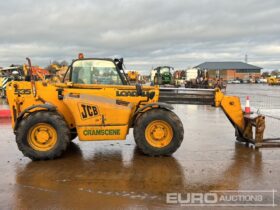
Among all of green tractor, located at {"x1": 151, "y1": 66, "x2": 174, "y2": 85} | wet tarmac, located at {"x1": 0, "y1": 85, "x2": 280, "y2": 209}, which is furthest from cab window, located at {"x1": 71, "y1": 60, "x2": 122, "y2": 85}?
green tractor, located at {"x1": 151, "y1": 66, "x2": 174, "y2": 85}

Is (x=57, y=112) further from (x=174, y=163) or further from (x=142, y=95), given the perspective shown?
(x=174, y=163)

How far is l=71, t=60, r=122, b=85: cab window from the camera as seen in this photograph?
26.6ft

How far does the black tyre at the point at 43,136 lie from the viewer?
7.35 metres

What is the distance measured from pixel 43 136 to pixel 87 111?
1021 mm

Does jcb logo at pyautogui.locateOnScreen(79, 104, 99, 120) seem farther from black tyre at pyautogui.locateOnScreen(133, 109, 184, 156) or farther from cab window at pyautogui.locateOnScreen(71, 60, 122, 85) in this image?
black tyre at pyautogui.locateOnScreen(133, 109, 184, 156)

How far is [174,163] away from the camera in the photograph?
7.10 meters

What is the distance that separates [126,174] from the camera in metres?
6.38

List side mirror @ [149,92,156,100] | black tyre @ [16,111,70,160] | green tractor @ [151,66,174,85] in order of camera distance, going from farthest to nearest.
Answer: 1. green tractor @ [151,66,174,85]
2. side mirror @ [149,92,156,100]
3. black tyre @ [16,111,70,160]

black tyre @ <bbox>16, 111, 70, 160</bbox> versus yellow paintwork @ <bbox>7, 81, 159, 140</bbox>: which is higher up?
yellow paintwork @ <bbox>7, 81, 159, 140</bbox>

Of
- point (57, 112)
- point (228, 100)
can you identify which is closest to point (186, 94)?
point (228, 100)

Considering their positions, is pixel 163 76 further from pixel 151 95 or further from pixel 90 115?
pixel 90 115

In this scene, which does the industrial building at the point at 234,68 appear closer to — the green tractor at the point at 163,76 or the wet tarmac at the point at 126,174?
the green tractor at the point at 163,76

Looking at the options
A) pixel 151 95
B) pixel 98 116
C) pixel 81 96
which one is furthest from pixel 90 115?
pixel 151 95

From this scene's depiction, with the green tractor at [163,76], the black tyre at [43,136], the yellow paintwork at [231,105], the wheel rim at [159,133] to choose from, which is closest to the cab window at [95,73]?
the black tyre at [43,136]
